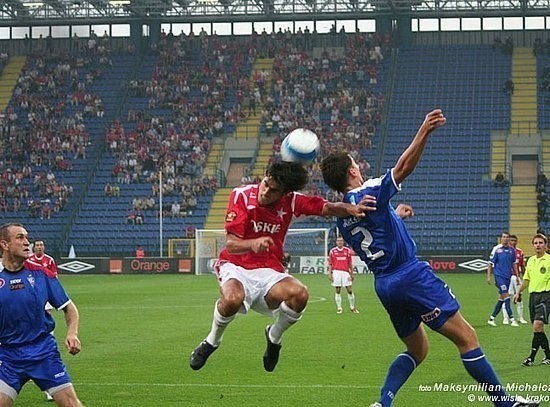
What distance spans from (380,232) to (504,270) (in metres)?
15.3

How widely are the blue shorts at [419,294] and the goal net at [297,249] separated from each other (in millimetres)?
37710

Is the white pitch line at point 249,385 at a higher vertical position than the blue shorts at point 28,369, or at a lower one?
lower

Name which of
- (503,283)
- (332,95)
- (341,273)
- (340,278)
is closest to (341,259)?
(341,273)

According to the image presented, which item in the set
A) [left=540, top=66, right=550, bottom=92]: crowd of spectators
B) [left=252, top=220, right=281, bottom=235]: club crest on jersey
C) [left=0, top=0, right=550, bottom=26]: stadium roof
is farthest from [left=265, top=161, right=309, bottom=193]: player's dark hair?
[left=540, top=66, right=550, bottom=92]: crowd of spectators

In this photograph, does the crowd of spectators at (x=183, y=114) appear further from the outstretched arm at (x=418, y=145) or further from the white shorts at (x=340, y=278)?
the outstretched arm at (x=418, y=145)

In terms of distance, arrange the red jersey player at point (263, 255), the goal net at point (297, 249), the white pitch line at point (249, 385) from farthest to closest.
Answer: the goal net at point (297, 249) < the white pitch line at point (249, 385) < the red jersey player at point (263, 255)

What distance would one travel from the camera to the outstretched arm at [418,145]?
9703 mm

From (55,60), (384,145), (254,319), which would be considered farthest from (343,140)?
(254,319)

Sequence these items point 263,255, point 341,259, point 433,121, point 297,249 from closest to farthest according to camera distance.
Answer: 1. point 433,121
2. point 263,255
3. point 341,259
4. point 297,249

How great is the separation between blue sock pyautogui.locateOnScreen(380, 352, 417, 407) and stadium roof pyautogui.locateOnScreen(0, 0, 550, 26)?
1919 inches

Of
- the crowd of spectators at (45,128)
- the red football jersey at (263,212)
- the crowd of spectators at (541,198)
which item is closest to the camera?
the red football jersey at (263,212)

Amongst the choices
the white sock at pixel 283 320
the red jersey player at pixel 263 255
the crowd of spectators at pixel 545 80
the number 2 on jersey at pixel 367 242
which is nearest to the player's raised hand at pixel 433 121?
the red jersey player at pixel 263 255

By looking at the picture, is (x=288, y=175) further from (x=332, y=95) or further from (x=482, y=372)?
(x=332, y=95)

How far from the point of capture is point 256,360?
62.1 feet
